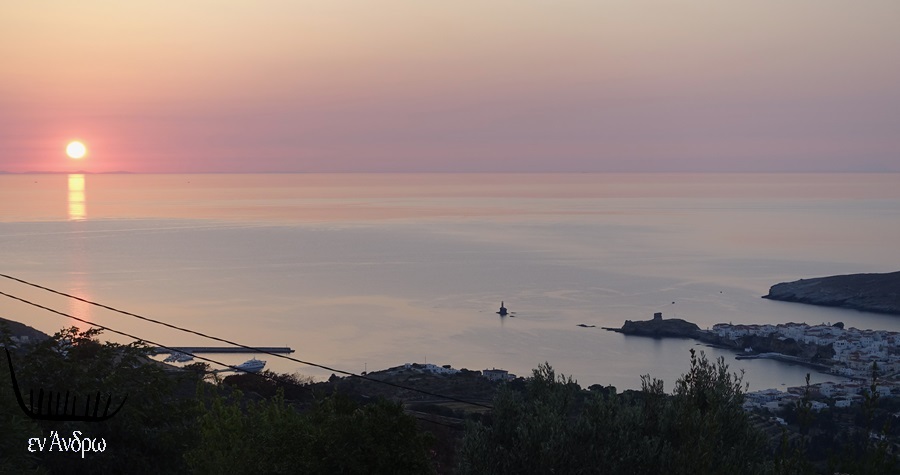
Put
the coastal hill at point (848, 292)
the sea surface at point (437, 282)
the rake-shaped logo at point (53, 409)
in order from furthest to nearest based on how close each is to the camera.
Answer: the coastal hill at point (848, 292), the sea surface at point (437, 282), the rake-shaped logo at point (53, 409)

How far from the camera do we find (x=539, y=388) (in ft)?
39.5

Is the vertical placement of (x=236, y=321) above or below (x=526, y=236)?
below

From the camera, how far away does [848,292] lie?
306 ft

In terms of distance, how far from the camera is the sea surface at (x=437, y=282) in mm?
65938

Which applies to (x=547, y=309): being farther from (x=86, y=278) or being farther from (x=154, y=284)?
(x=86, y=278)

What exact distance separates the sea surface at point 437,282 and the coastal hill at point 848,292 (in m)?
2.16

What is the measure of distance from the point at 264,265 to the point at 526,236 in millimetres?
51807

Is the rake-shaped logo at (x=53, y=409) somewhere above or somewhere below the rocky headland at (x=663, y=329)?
above

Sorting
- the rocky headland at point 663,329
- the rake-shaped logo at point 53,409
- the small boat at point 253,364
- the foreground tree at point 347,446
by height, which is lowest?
the small boat at point 253,364

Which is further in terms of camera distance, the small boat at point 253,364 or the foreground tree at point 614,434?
the small boat at point 253,364

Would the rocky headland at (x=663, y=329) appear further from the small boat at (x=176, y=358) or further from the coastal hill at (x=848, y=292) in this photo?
the small boat at (x=176, y=358)

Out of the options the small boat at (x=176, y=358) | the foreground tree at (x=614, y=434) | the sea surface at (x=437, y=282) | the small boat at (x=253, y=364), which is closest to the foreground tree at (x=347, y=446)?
the foreground tree at (x=614, y=434)

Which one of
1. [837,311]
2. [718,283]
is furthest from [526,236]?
[837,311]

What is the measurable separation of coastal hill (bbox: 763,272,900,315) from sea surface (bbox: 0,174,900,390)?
2.16 metres
